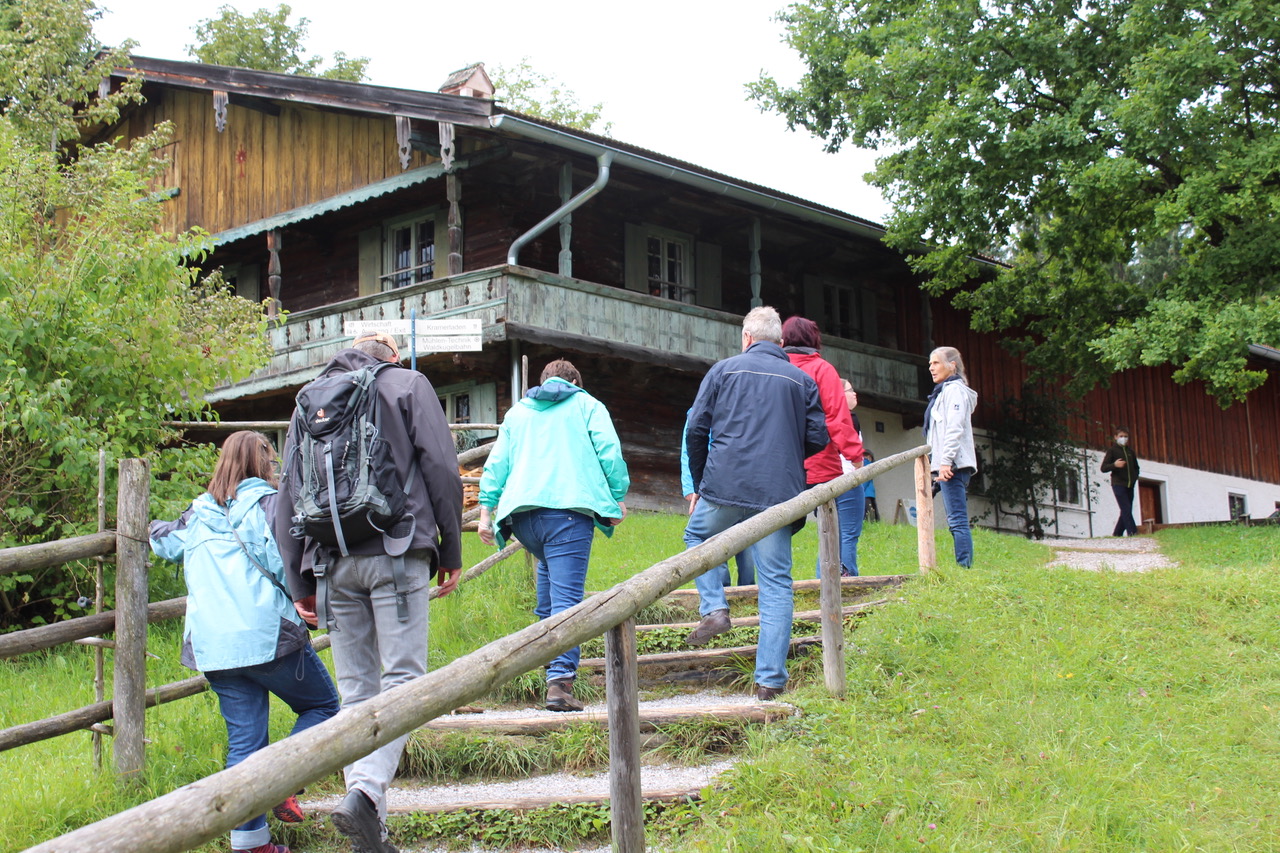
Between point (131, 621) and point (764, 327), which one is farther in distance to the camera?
point (764, 327)

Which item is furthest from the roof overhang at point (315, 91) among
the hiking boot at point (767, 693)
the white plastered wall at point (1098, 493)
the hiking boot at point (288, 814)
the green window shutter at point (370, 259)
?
the hiking boot at point (288, 814)

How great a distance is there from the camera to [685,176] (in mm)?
18391

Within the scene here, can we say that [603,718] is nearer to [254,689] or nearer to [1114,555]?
[254,689]

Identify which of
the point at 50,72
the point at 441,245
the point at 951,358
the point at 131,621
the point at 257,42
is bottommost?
the point at 131,621

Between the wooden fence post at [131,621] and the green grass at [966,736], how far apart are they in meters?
0.15

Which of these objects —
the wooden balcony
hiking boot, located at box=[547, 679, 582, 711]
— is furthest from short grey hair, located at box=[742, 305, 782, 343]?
the wooden balcony

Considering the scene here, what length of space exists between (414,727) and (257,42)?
34196 millimetres

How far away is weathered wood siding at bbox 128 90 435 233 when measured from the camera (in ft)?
67.7

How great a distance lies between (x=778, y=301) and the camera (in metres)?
23.2

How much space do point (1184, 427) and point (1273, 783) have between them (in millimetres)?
27124

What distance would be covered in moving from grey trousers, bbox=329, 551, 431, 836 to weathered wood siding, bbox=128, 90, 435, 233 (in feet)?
50.6

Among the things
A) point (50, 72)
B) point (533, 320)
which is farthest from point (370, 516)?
point (50, 72)

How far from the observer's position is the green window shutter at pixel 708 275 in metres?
21.8

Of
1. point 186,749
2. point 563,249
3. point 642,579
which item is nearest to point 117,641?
point 186,749
